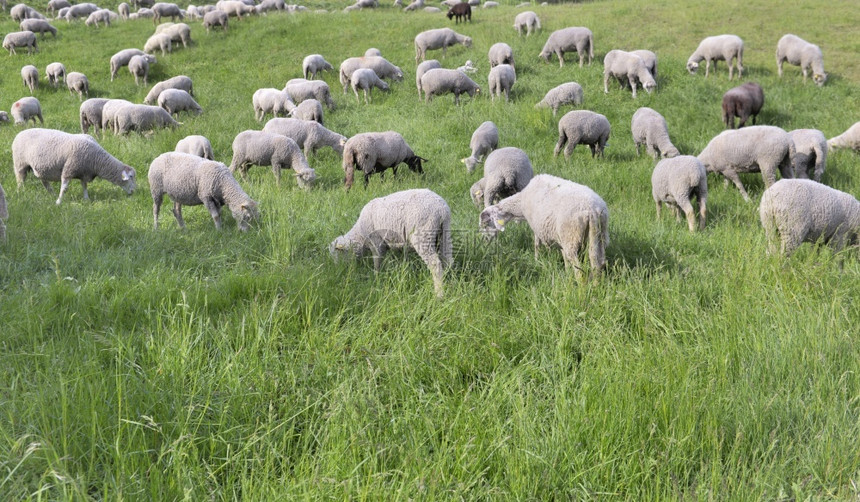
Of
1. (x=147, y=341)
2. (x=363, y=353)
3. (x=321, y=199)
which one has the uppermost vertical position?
(x=147, y=341)

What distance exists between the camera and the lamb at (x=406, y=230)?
5.27m

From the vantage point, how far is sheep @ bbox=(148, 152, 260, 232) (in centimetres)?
690

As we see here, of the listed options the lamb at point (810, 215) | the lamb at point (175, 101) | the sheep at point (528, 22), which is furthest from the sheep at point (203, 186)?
the sheep at point (528, 22)

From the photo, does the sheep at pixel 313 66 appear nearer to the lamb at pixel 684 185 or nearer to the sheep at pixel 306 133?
the sheep at pixel 306 133

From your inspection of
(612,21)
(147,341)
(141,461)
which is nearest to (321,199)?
(147,341)

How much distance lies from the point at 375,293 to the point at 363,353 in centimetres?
106

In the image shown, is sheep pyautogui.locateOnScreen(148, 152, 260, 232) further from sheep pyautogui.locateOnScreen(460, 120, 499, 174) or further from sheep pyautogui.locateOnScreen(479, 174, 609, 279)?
sheep pyautogui.locateOnScreen(460, 120, 499, 174)

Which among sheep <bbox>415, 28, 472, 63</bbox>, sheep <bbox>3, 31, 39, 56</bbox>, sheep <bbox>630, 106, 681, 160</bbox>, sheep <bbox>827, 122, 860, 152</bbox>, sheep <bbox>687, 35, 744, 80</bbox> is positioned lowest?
sheep <bbox>827, 122, 860, 152</bbox>

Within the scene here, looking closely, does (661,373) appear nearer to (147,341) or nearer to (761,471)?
(761,471)

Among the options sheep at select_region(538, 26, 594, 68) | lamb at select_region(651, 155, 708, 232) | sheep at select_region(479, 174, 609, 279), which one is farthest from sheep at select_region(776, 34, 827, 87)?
sheep at select_region(479, 174, 609, 279)

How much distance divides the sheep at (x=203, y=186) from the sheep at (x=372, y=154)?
90.0 inches

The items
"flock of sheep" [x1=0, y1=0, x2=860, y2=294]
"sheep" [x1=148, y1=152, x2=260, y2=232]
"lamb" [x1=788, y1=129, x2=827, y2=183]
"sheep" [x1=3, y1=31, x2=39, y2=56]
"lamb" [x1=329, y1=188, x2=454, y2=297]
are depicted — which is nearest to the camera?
"lamb" [x1=329, y1=188, x2=454, y2=297]

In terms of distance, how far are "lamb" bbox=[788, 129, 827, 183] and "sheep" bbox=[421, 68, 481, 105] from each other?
7.79 meters

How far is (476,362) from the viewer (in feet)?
11.7
